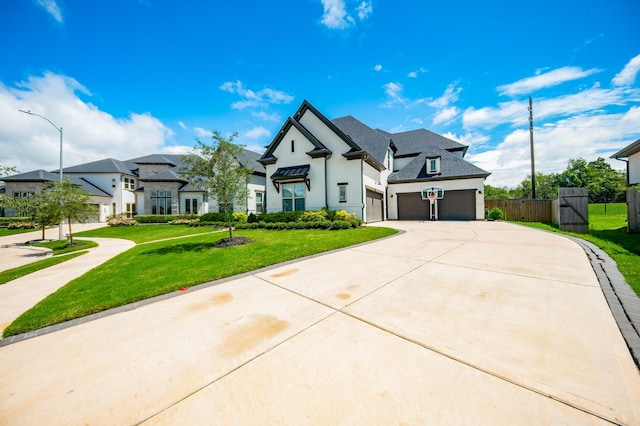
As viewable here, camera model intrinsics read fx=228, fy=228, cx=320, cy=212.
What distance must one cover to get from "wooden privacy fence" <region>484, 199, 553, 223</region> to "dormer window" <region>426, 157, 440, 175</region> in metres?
5.92

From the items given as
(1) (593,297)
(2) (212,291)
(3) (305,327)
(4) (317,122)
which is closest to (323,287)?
(3) (305,327)

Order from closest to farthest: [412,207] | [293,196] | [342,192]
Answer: [342,192] < [293,196] < [412,207]

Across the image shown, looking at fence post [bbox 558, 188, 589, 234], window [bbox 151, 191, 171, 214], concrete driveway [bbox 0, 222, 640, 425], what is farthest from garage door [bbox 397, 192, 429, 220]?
window [bbox 151, 191, 171, 214]

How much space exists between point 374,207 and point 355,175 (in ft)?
12.7

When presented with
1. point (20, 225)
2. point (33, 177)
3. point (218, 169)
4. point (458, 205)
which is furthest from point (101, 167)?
point (458, 205)

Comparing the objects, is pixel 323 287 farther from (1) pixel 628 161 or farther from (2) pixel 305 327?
(1) pixel 628 161

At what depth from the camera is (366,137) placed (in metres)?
21.8

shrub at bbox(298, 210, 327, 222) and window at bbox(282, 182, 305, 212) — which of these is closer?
shrub at bbox(298, 210, 327, 222)

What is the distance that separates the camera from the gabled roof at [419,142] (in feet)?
81.4

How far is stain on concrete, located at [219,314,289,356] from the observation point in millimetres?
2723

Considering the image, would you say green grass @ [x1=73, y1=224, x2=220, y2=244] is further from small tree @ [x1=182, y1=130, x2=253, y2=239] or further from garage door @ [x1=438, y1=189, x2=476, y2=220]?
garage door @ [x1=438, y1=189, x2=476, y2=220]

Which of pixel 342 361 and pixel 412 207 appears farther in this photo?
pixel 412 207

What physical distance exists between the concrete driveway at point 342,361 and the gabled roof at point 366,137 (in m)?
16.9

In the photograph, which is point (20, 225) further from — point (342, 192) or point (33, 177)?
point (342, 192)
